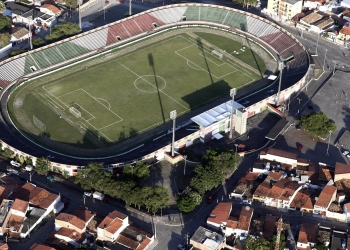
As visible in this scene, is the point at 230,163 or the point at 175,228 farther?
the point at 230,163

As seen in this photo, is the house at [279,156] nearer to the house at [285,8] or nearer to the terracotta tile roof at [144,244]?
the terracotta tile roof at [144,244]

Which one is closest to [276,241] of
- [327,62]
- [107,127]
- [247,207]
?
[247,207]

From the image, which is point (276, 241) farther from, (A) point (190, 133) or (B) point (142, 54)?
(B) point (142, 54)

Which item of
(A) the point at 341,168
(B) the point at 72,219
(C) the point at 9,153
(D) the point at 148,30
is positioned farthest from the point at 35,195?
(D) the point at 148,30

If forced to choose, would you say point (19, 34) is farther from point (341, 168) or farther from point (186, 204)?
point (341, 168)

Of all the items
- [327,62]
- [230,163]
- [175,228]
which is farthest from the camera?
[327,62]

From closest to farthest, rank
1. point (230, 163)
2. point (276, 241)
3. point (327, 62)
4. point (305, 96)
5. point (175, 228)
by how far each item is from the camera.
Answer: point (276, 241) → point (175, 228) → point (230, 163) → point (305, 96) → point (327, 62)
